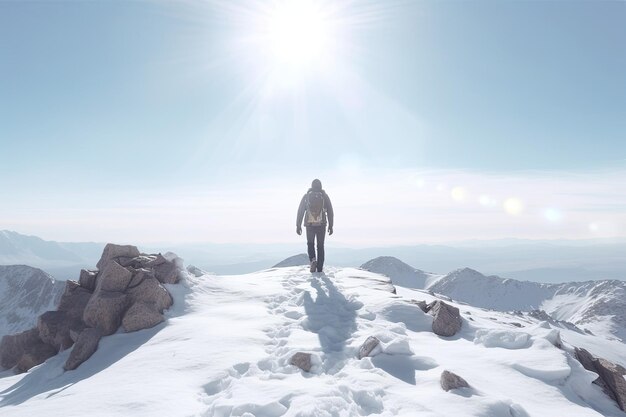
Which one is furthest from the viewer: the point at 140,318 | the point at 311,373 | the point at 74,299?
the point at 74,299

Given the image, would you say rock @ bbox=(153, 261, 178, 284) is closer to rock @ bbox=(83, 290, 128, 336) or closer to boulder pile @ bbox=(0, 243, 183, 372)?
boulder pile @ bbox=(0, 243, 183, 372)

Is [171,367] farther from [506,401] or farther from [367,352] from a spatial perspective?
[506,401]

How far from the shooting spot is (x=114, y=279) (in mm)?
13289

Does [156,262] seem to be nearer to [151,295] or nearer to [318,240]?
[151,295]

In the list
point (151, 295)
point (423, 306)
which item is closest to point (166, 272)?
point (151, 295)

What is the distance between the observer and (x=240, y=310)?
12.8 m

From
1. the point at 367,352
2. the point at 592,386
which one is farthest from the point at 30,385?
the point at 592,386

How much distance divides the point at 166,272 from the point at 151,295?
230 cm

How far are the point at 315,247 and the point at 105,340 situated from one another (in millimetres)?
11549

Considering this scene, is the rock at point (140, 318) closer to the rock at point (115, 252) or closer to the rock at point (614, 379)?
the rock at point (115, 252)

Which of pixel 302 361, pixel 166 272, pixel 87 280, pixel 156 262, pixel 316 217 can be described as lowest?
pixel 302 361

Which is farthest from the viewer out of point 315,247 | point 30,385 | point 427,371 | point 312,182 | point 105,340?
point 315,247

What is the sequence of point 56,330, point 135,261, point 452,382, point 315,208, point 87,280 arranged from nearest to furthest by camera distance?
point 452,382 < point 56,330 < point 87,280 < point 135,261 < point 315,208

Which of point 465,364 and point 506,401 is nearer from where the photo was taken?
point 506,401
